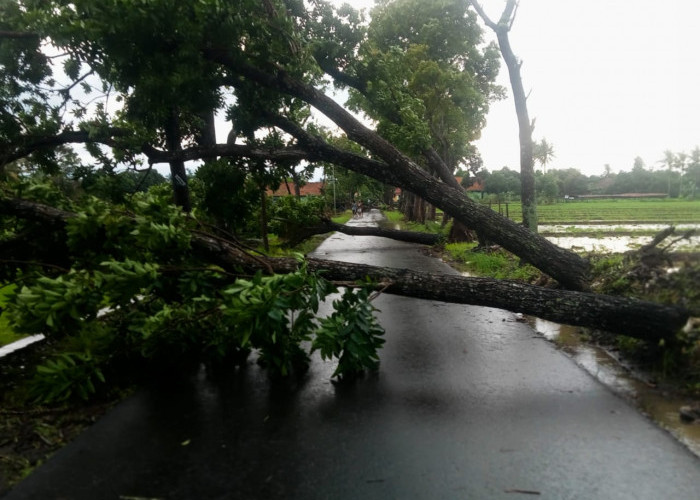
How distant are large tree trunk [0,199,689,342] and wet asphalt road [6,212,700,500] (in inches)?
22.4

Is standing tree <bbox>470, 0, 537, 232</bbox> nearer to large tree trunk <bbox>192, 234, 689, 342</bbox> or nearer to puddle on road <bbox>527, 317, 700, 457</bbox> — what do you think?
puddle on road <bbox>527, 317, 700, 457</bbox>

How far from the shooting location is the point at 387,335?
6.31 m

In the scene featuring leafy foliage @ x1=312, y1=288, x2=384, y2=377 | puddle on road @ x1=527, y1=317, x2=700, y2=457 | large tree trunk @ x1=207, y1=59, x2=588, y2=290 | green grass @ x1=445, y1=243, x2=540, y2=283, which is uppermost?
large tree trunk @ x1=207, y1=59, x2=588, y2=290

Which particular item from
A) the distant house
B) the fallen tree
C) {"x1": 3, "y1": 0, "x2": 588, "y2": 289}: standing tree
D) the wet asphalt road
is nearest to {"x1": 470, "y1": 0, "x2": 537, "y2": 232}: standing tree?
{"x1": 3, "y1": 0, "x2": 588, "y2": 289}: standing tree

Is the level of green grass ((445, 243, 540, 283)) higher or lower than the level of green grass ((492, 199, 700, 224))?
lower

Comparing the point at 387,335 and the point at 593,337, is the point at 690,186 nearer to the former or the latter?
the point at 593,337

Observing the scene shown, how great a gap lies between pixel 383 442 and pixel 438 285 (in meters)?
2.41

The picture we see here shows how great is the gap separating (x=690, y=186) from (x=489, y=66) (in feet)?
60.9

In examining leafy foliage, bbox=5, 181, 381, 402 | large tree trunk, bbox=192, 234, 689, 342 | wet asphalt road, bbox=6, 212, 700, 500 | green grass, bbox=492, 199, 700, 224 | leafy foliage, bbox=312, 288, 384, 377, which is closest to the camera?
wet asphalt road, bbox=6, 212, 700, 500

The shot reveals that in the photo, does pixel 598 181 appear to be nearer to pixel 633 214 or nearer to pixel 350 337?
pixel 633 214

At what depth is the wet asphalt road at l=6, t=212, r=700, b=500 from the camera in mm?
2848

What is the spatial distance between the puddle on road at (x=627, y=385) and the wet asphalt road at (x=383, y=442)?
136mm

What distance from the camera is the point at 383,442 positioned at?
338cm

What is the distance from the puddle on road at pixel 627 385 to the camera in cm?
343
